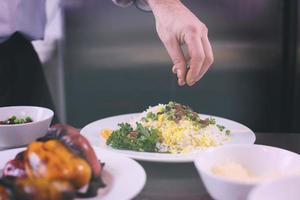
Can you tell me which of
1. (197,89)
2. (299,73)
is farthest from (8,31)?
(299,73)

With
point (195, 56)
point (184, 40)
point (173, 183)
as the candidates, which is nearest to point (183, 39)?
point (184, 40)

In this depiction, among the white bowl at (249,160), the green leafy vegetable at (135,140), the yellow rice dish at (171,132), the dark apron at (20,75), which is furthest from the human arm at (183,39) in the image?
the dark apron at (20,75)

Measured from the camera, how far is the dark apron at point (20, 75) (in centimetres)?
193

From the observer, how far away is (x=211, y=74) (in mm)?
2453

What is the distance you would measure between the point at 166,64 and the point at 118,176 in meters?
1.61

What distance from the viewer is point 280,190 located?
0.75m

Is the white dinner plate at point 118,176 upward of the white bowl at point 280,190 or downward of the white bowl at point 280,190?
downward

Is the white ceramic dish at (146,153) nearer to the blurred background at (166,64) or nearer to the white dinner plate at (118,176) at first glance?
the white dinner plate at (118,176)

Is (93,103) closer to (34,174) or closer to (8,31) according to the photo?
(8,31)

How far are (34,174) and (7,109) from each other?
25.2 inches

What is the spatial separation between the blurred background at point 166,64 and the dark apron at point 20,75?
414 mm

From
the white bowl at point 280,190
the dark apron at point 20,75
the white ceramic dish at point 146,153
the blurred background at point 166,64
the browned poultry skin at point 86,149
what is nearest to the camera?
the white bowl at point 280,190

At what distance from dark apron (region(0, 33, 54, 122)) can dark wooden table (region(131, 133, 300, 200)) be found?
1078mm

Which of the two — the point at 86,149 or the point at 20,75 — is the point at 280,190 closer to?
the point at 86,149
